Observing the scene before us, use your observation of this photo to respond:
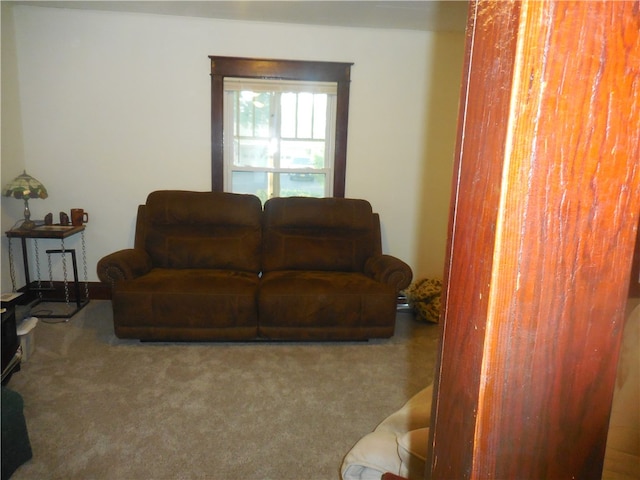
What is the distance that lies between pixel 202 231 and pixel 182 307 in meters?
0.77

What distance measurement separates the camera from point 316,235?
11.3ft

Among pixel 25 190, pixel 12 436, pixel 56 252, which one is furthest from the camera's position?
pixel 56 252

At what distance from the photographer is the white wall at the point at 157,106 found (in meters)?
3.50

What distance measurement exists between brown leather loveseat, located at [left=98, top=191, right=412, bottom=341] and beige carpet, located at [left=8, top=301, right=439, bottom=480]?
0.16m

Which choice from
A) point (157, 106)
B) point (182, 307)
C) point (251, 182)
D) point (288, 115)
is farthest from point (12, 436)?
point (288, 115)

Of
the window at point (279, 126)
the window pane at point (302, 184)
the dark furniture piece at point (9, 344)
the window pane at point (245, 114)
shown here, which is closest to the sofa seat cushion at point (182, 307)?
the dark furniture piece at point (9, 344)

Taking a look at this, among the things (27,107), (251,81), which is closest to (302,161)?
(251,81)

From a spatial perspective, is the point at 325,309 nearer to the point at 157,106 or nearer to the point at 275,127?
the point at 275,127

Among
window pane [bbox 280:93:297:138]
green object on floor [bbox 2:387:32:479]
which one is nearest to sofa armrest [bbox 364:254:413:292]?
window pane [bbox 280:93:297:138]

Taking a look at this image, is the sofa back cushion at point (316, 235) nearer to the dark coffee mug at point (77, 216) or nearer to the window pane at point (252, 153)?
the window pane at point (252, 153)

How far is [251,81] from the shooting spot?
3701 millimetres

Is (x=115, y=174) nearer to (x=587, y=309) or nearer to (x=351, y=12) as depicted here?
(x=351, y=12)

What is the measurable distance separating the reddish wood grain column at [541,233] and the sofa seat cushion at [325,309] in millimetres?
2363

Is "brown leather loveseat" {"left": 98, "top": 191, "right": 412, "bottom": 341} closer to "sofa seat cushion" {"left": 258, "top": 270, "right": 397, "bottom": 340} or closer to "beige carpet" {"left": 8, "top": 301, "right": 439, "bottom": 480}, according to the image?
"sofa seat cushion" {"left": 258, "top": 270, "right": 397, "bottom": 340}
